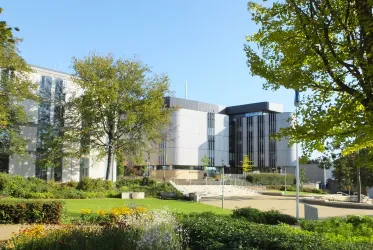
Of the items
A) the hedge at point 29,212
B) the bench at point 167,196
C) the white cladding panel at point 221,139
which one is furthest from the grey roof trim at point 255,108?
the hedge at point 29,212

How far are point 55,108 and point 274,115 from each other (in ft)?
205

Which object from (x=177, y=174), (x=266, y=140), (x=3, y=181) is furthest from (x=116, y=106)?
(x=266, y=140)

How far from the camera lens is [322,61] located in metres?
7.31

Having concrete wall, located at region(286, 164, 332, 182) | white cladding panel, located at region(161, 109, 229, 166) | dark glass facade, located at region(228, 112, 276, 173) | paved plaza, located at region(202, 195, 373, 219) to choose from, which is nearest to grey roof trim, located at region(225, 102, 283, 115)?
dark glass facade, located at region(228, 112, 276, 173)

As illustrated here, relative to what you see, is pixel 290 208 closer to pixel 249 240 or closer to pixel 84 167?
pixel 249 240

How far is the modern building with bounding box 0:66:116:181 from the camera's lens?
41469mm

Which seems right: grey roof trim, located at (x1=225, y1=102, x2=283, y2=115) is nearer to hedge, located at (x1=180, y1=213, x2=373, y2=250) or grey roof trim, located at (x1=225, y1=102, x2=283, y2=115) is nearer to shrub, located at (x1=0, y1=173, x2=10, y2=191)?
shrub, located at (x1=0, y1=173, x2=10, y2=191)

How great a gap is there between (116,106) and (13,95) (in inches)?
407

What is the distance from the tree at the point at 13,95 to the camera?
32.2 meters

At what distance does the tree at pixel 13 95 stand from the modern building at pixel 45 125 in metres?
2.90

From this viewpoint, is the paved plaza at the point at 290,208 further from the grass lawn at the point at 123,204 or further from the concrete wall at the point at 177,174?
the concrete wall at the point at 177,174

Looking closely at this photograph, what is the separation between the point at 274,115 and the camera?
316ft

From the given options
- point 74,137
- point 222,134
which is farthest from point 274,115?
point 74,137

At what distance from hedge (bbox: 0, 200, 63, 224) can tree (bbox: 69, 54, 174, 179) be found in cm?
2462
